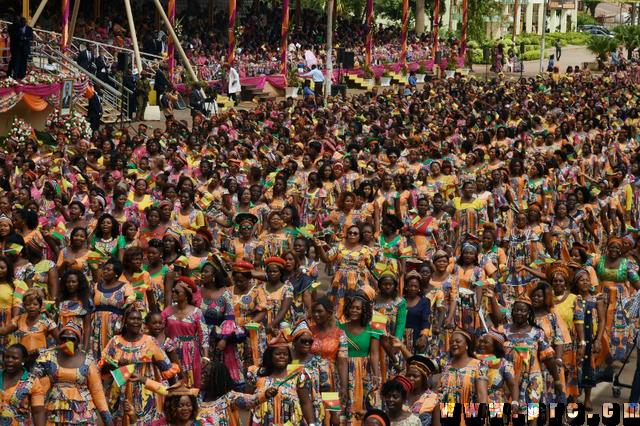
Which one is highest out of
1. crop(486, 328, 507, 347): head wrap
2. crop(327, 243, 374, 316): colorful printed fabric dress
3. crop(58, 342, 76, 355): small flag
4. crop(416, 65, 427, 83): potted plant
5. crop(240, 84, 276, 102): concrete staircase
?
crop(58, 342, 76, 355): small flag

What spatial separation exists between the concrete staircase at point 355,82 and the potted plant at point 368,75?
0.48 feet

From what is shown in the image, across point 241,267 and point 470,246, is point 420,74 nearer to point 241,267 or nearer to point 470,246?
point 470,246

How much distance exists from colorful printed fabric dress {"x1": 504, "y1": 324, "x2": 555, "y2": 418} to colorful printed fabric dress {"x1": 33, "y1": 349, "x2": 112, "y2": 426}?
300 cm

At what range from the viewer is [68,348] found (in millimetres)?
7539

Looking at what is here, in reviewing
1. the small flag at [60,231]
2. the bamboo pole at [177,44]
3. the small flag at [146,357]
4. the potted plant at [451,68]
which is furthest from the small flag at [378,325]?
the potted plant at [451,68]

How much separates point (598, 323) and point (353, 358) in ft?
8.77

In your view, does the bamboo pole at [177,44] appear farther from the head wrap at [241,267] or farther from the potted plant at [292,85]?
the head wrap at [241,267]

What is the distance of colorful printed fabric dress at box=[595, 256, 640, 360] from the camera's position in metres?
10.6

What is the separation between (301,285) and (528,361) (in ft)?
8.35

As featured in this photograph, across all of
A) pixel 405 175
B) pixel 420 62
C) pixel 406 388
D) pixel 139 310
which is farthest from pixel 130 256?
pixel 420 62

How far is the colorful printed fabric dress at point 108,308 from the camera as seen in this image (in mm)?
9406

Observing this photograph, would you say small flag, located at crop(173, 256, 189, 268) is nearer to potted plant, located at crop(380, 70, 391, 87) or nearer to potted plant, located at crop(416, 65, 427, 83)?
potted plant, located at crop(380, 70, 391, 87)

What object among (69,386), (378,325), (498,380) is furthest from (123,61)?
(498,380)

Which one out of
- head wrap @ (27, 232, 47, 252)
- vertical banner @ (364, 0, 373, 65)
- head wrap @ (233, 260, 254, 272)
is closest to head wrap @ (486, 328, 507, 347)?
head wrap @ (233, 260, 254, 272)
